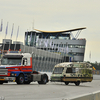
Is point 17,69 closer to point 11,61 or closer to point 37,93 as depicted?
point 11,61

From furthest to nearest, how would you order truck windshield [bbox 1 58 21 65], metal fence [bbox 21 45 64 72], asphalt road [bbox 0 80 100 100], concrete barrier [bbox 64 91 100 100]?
metal fence [bbox 21 45 64 72]
truck windshield [bbox 1 58 21 65]
asphalt road [bbox 0 80 100 100]
concrete barrier [bbox 64 91 100 100]

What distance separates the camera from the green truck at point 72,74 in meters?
29.1

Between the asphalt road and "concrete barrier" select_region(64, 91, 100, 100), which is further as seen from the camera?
the asphalt road

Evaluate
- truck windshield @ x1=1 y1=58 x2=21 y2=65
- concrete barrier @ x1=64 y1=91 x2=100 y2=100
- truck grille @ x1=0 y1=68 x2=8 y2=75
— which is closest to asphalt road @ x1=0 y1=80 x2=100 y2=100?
concrete barrier @ x1=64 y1=91 x2=100 y2=100

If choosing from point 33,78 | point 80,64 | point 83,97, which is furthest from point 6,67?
point 83,97

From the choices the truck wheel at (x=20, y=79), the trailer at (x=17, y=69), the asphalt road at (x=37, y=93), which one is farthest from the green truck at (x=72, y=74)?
the asphalt road at (x=37, y=93)

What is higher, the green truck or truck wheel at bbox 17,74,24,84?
the green truck

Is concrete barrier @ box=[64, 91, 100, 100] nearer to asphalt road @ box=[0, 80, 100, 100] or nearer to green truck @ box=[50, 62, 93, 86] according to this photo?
asphalt road @ box=[0, 80, 100, 100]

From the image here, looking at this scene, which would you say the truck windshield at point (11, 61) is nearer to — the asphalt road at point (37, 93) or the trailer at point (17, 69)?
the trailer at point (17, 69)

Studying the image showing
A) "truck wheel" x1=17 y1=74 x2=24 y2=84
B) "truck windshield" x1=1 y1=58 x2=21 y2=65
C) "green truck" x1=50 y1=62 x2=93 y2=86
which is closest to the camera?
"truck wheel" x1=17 y1=74 x2=24 y2=84

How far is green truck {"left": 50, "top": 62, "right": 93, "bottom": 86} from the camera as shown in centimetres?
2908

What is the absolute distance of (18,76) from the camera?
25984 mm

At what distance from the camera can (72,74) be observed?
95.6 ft

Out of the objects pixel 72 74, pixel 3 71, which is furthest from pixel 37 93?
pixel 72 74
